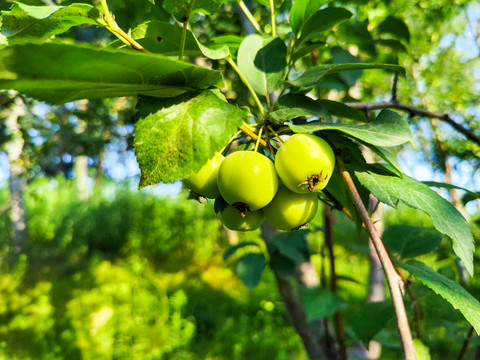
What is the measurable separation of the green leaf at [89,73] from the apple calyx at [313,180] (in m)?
0.14

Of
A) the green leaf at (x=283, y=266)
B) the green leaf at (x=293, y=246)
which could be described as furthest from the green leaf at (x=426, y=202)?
the green leaf at (x=283, y=266)

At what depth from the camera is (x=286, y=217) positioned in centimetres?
42

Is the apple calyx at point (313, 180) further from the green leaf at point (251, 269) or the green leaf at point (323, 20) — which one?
the green leaf at point (251, 269)

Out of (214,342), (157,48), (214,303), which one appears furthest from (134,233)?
(157,48)

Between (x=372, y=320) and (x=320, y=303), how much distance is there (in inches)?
10.7

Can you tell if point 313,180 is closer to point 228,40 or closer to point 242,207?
point 242,207

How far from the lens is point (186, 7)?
427 millimetres

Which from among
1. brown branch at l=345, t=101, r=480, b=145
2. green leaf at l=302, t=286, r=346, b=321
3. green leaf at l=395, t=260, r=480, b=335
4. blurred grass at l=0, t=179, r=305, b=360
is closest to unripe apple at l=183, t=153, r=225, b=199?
green leaf at l=395, t=260, r=480, b=335

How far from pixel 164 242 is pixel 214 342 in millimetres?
2215

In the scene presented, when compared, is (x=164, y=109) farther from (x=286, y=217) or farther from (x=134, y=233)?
(x=134, y=233)

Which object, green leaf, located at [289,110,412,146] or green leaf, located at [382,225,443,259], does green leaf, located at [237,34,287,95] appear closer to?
green leaf, located at [289,110,412,146]

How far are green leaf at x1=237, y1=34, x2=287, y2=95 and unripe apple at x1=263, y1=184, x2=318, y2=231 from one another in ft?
0.54

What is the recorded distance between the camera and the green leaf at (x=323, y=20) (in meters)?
0.53

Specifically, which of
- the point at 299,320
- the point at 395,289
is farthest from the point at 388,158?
the point at 299,320
